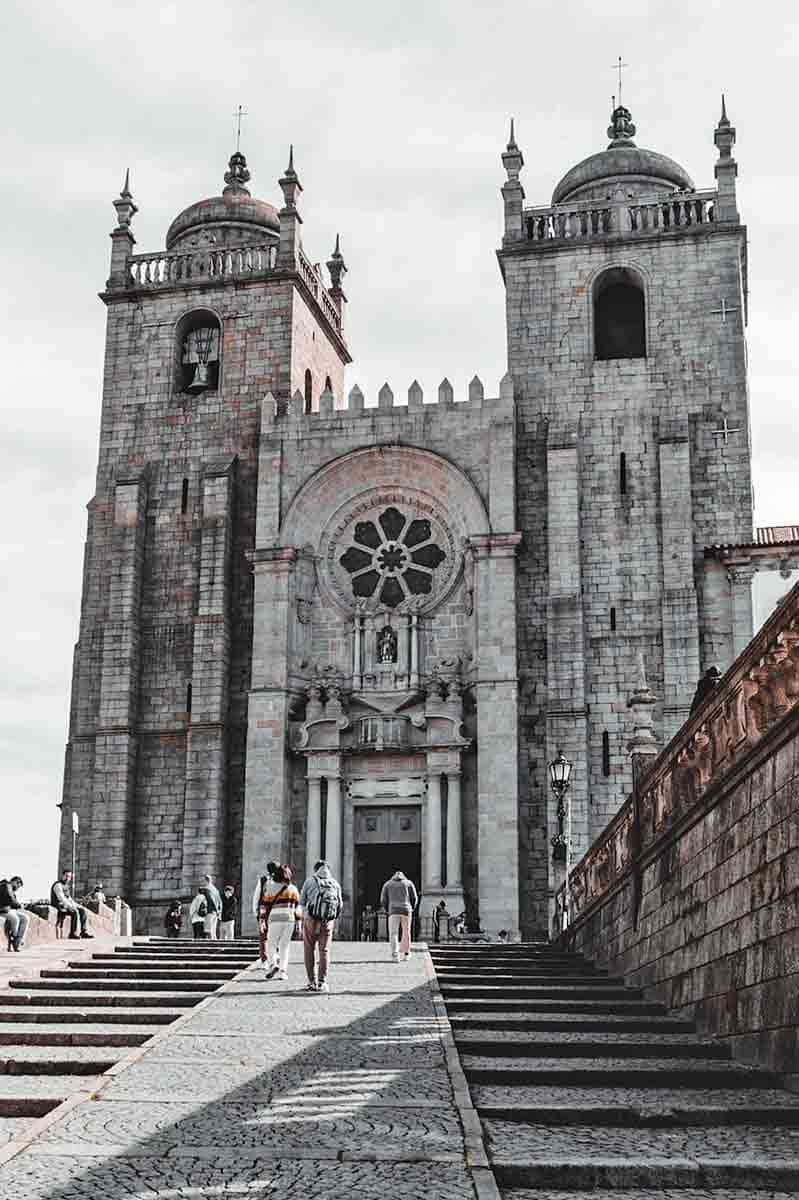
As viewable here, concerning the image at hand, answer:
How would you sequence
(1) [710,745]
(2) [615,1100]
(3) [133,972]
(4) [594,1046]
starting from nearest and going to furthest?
(2) [615,1100] → (4) [594,1046] → (1) [710,745] → (3) [133,972]

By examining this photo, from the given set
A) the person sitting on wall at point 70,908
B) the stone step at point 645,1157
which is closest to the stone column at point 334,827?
the person sitting on wall at point 70,908

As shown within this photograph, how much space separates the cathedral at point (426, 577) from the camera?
29984 millimetres

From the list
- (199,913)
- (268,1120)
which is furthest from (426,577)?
(268,1120)

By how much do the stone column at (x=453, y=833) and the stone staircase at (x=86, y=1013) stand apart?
10.5 meters

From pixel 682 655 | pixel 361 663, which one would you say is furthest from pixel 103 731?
pixel 682 655

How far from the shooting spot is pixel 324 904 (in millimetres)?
15000

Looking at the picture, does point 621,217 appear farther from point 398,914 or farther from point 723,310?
point 398,914

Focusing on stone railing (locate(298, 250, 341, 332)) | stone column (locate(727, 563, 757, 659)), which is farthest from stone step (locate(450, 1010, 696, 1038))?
stone railing (locate(298, 250, 341, 332))

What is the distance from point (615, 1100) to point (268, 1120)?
7.40ft

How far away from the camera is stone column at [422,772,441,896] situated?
2977cm

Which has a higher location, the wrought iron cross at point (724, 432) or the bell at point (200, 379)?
the bell at point (200, 379)

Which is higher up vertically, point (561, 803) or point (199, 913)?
point (561, 803)

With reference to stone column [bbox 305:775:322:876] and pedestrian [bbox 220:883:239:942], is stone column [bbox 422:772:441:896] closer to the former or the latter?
stone column [bbox 305:775:322:876]

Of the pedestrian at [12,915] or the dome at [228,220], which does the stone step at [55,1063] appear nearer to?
the pedestrian at [12,915]
